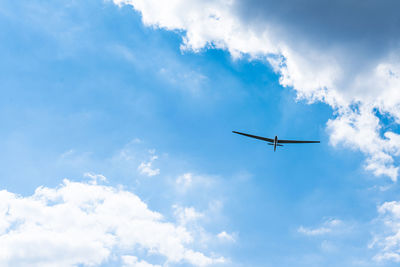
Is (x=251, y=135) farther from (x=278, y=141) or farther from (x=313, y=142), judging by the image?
(x=313, y=142)

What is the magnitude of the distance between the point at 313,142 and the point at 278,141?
1473 centimetres

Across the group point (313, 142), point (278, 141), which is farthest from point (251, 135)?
point (313, 142)

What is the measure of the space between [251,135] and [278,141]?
11699mm

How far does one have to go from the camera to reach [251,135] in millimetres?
138750

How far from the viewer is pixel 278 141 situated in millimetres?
137500

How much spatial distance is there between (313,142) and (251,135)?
26.3 m
